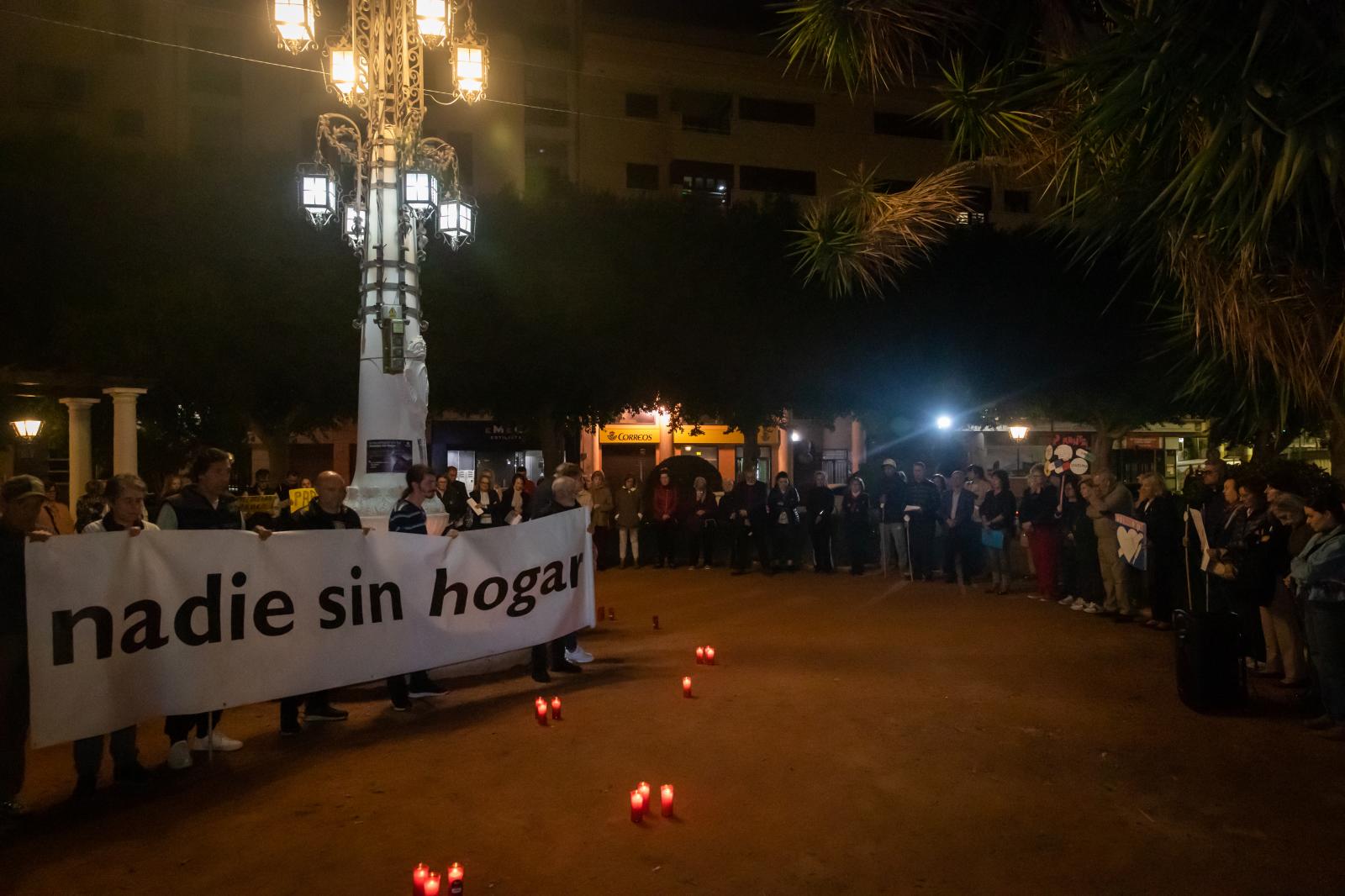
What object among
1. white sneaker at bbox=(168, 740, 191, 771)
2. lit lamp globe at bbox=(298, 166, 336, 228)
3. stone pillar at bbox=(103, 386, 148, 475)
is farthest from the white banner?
stone pillar at bbox=(103, 386, 148, 475)

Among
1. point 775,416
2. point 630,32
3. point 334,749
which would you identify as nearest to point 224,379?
point 775,416

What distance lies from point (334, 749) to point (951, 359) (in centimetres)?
2052

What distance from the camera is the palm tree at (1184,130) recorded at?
20.1 ft

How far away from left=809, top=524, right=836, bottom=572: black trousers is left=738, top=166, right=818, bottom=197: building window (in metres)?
25.3

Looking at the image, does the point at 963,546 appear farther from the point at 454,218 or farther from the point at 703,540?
the point at 454,218

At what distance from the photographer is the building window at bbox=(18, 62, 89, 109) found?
33812 mm

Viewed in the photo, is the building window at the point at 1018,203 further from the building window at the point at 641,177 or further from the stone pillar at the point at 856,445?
the building window at the point at 641,177

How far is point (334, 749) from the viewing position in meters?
6.34

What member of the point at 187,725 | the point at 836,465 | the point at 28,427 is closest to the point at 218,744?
the point at 187,725

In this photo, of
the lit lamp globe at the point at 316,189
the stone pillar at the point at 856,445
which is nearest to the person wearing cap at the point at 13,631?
the lit lamp globe at the point at 316,189

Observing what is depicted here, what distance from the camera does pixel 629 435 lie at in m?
37.7

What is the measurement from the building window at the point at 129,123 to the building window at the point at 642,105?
57.6 feet

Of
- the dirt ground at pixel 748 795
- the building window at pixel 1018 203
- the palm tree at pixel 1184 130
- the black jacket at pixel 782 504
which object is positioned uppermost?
the building window at pixel 1018 203

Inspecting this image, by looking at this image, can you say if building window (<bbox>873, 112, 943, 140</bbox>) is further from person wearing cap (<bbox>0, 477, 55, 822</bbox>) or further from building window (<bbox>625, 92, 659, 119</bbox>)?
person wearing cap (<bbox>0, 477, 55, 822</bbox>)
